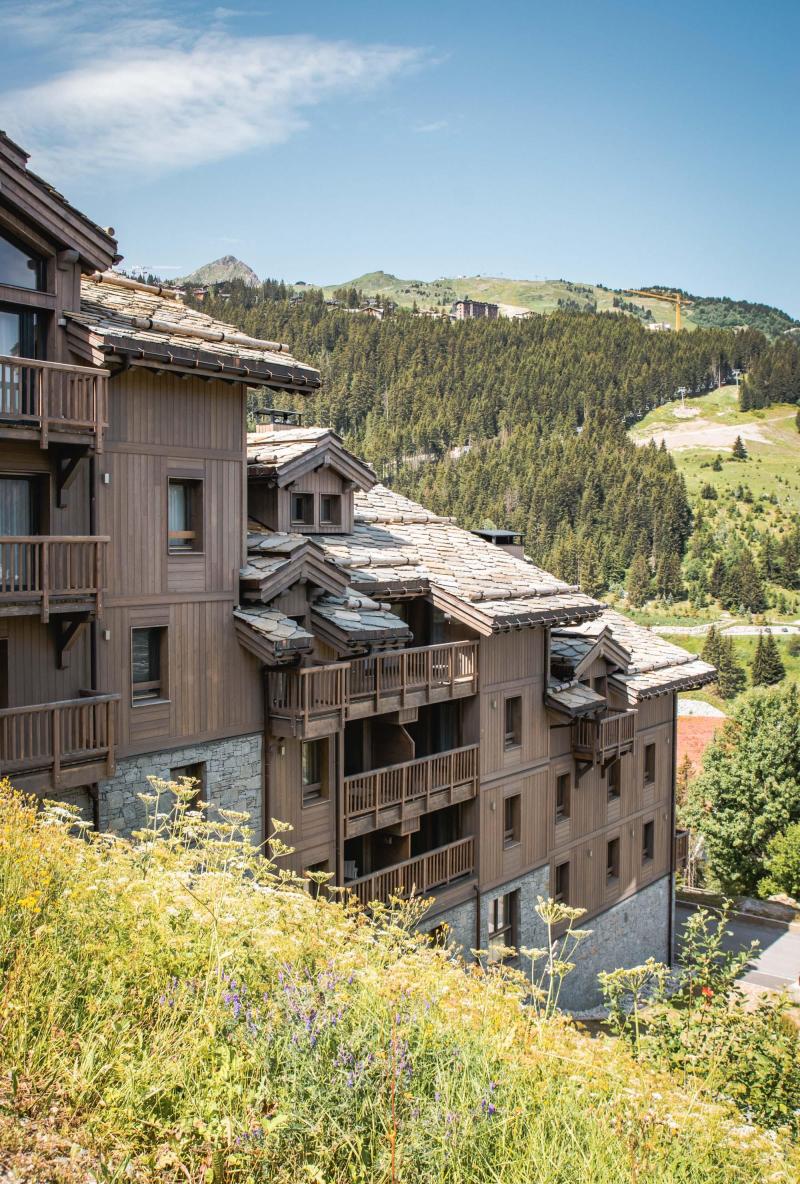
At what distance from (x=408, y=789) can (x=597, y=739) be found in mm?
7776

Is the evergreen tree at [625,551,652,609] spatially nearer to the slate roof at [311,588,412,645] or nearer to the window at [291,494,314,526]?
the window at [291,494,314,526]

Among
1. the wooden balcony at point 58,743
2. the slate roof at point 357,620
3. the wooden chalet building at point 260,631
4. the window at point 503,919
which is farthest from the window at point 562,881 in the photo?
the wooden balcony at point 58,743

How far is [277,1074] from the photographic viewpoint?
599 cm

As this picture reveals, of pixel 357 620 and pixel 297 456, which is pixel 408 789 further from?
pixel 297 456

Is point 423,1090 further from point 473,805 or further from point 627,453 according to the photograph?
point 627,453

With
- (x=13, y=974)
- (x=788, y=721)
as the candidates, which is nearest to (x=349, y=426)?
(x=788, y=721)

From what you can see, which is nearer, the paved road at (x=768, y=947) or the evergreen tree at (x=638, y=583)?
the paved road at (x=768, y=947)

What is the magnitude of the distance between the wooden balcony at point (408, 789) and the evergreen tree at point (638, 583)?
395ft

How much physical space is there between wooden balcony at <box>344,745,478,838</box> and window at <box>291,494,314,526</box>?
5.95m

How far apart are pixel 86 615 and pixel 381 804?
29.6 feet

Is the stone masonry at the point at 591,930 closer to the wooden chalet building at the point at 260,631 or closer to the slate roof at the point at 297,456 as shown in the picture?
the wooden chalet building at the point at 260,631

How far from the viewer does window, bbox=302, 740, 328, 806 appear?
20.0 meters

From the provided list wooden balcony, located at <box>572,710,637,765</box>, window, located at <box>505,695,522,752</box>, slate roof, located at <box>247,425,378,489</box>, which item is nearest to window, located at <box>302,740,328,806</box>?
slate roof, located at <box>247,425,378,489</box>

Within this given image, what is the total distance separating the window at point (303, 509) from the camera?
23016mm
